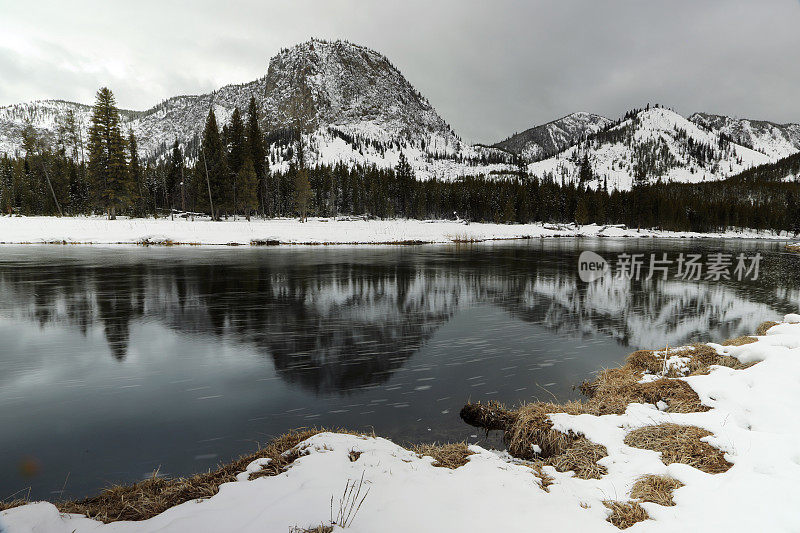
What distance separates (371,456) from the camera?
4.79 meters

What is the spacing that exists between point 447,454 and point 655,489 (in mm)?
2350

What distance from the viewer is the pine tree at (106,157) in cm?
5681

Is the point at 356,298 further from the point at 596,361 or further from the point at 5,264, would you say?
the point at 5,264

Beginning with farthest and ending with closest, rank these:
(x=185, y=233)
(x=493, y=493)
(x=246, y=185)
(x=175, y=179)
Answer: (x=175, y=179), (x=246, y=185), (x=185, y=233), (x=493, y=493)

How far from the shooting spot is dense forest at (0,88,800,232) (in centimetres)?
6819

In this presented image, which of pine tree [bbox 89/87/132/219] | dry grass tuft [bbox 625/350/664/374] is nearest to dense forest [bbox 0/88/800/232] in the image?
pine tree [bbox 89/87/132/219]

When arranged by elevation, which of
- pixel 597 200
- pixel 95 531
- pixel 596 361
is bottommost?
pixel 596 361

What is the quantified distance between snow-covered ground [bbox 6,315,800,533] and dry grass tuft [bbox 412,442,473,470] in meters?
0.14

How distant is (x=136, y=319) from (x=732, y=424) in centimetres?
1586

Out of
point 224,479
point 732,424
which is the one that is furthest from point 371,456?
point 732,424

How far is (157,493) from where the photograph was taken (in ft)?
13.8

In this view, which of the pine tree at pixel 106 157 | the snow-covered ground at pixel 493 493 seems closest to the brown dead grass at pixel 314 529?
the snow-covered ground at pixel 493 493

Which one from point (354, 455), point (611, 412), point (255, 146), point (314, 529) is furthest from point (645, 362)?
point (255, 146)

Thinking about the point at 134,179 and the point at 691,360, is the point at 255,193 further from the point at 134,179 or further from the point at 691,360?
the point at 691,360
